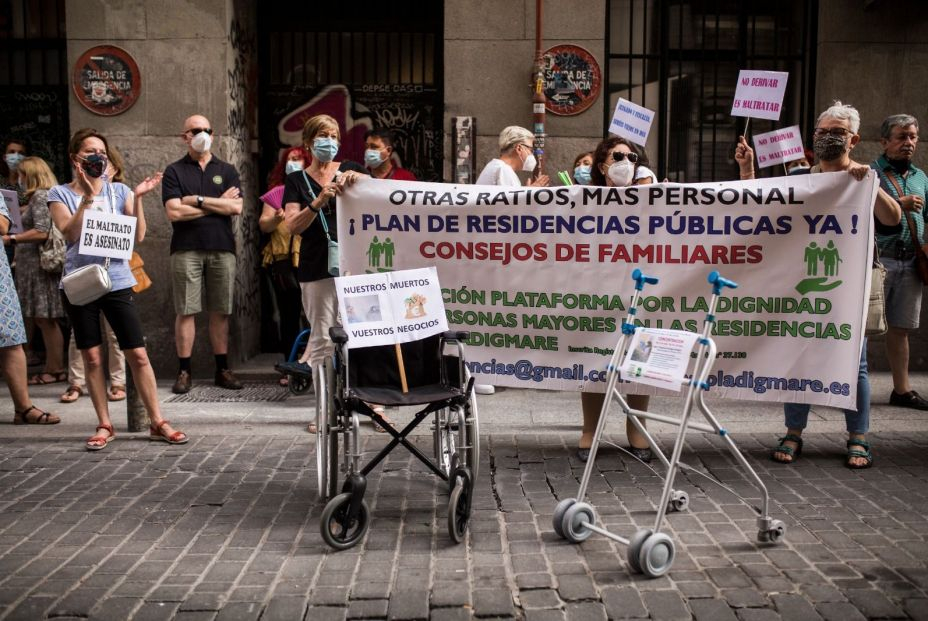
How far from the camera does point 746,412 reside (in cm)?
730

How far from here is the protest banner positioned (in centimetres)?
566

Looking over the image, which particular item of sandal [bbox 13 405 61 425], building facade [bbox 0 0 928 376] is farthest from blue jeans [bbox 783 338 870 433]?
sandal [bbox 13 405 61 425]

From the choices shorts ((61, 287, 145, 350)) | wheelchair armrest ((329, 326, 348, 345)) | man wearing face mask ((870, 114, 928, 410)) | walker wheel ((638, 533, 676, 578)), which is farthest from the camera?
man wearing face mask ((870, 114, 928, 410))

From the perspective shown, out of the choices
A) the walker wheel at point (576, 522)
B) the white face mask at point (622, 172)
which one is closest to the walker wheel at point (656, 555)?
the walker wheel at point (576, 522)

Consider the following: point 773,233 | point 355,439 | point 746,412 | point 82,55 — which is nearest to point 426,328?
point 355,439

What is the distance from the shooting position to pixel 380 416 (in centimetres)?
471

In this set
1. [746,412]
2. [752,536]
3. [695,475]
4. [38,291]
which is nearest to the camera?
[752,536]

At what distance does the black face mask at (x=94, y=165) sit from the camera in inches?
244

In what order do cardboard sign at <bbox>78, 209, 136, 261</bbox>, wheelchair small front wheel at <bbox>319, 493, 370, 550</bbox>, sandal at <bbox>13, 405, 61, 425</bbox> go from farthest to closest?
sandal at <bbox>13, 405, 61, 425</bbox> → cardboard sign at <bbox>78, 209, 136, 261</bbox> → wheelchair small front wheel at <bbox>319, 493, 370, 550</bbox>

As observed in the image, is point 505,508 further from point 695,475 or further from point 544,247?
point 544,247

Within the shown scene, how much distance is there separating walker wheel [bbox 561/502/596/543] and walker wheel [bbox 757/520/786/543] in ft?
2.55

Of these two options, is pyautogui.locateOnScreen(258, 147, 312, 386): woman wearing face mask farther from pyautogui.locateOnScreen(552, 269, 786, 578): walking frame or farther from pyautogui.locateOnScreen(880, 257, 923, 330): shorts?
pyautogui.locateOnScreen(880, 257, 923, 330): shorts

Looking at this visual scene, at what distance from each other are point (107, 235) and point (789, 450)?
14.7 feet

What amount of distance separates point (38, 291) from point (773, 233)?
613 centimetres
